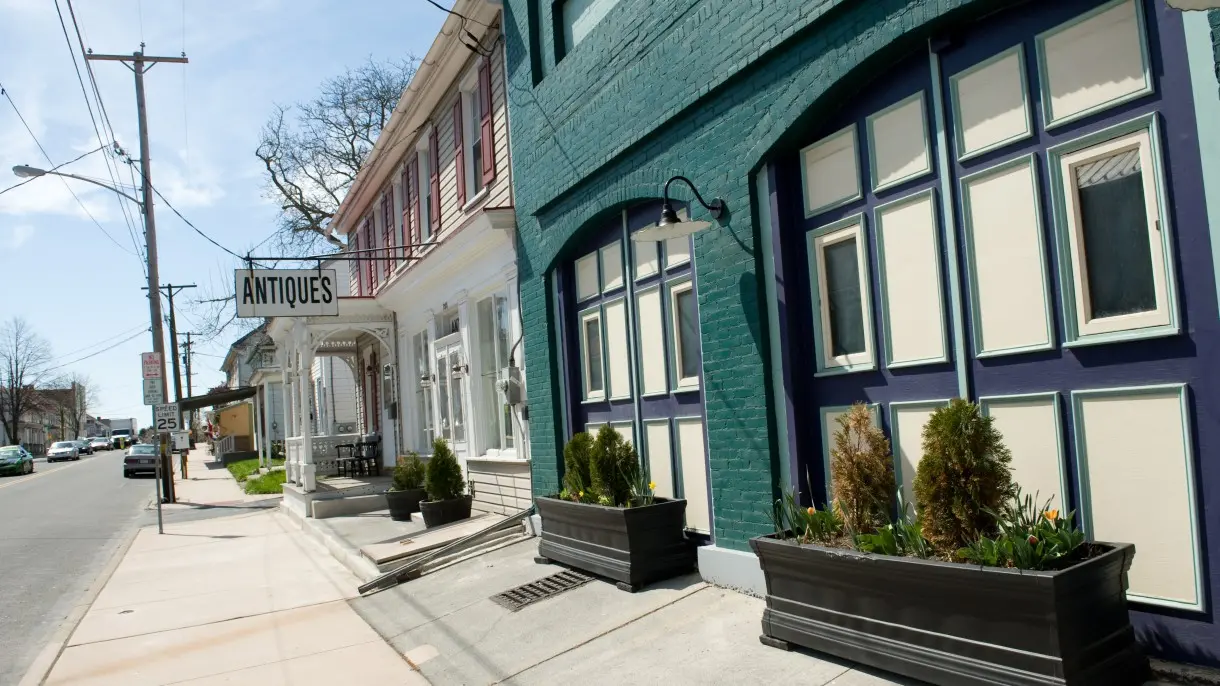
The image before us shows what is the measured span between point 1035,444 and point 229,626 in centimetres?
686

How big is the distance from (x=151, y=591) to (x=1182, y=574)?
990cm

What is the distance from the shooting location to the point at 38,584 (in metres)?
10.7

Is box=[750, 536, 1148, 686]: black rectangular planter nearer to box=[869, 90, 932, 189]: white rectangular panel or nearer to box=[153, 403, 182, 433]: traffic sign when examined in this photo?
box=[869, 90, 932, 189]: white rectangular panel

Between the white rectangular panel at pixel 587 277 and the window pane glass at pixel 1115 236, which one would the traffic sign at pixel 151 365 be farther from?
the window pane glass at pixel 1115 236

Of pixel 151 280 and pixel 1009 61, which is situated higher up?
pixel 151 280

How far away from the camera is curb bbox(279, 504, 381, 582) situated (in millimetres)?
9773

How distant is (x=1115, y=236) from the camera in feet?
13.6

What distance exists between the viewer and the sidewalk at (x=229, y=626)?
21.4ft

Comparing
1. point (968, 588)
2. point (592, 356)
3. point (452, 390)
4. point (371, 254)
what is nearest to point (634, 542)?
point (592, 356)

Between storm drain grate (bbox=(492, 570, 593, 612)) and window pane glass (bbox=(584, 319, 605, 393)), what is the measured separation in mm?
1946

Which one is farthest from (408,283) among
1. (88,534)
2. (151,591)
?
(88,534)

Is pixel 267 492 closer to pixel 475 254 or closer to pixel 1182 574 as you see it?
pixel 475 254

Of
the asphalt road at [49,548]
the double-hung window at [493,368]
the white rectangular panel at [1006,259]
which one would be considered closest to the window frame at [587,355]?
the double-hung window at [493,368]

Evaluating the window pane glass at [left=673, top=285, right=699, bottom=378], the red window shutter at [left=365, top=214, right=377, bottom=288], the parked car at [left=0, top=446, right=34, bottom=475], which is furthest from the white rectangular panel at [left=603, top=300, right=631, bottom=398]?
the parked car at [left=0, top=446, right=34, bottom=475]
